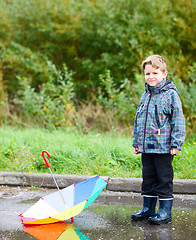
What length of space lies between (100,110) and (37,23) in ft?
12.8

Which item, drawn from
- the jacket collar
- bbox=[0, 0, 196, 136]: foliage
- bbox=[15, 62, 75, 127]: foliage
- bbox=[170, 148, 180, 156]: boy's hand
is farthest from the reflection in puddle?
bbox=[0, 0, 196, 136]: foliage

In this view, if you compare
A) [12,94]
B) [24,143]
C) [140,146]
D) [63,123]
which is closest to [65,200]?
[140,146]

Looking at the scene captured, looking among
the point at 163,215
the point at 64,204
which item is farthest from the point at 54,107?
the point at 163,215

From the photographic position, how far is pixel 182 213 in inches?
158

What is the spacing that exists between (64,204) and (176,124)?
138cm

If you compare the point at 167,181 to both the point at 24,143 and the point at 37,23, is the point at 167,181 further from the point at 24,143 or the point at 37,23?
the point at 37,23

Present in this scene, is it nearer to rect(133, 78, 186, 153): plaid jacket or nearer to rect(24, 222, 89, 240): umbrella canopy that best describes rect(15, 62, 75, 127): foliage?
rect(24, 222, 89, 240): umbrella canopy

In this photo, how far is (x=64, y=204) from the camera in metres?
3.77

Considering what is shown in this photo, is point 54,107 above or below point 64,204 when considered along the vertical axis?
above

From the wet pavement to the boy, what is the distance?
0.16 m

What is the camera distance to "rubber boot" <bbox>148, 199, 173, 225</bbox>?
3.66m

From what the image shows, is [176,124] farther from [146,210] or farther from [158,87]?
[146,210]

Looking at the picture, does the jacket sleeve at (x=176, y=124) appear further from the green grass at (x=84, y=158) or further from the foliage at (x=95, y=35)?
the foliage at (x=95, y=35)

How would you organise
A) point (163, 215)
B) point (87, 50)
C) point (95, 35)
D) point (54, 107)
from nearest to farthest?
point (163, 215)
point (54, 107)
point (95, 35)
point (87, 50)
